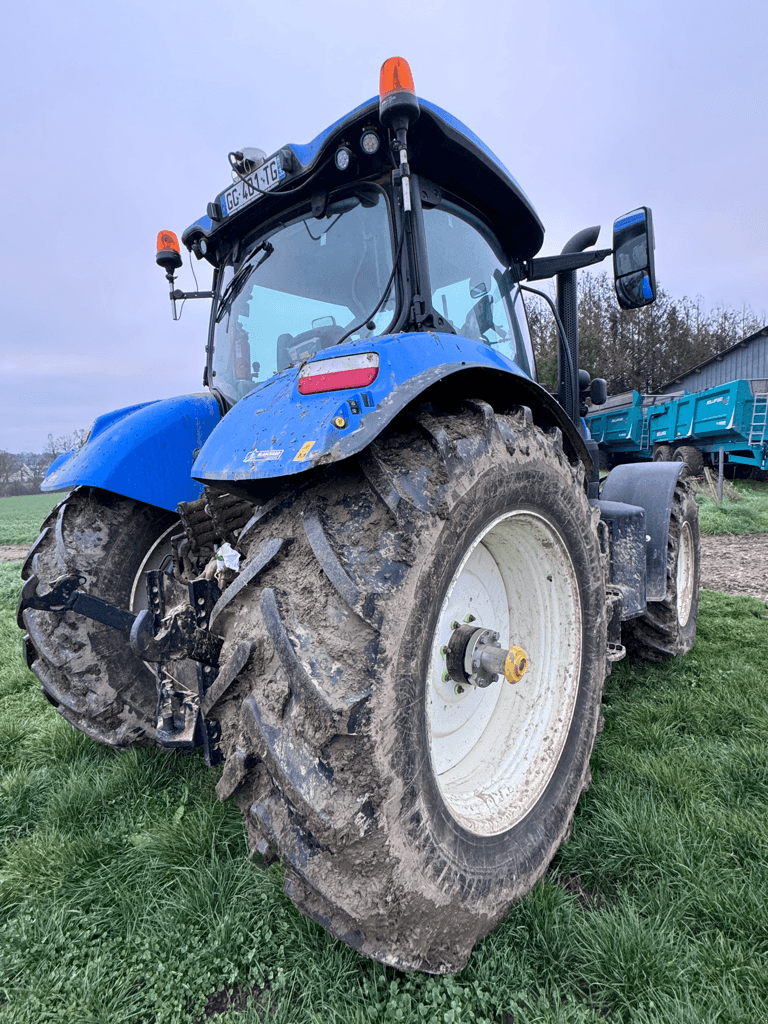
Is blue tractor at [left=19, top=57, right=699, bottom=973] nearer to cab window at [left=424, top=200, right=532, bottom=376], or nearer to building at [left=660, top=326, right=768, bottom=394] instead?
cab window at [left=424, top=200, right=532, bottom=376]

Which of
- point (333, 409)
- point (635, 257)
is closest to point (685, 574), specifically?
point (635, 257)

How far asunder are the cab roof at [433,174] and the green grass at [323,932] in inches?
90.7

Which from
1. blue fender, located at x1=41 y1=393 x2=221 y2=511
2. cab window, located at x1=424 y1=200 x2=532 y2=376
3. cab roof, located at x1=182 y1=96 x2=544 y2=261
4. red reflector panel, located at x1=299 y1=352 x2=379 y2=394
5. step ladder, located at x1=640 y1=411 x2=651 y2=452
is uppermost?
cab roof, located at x1=182 y1=96 x2=544 y2=261

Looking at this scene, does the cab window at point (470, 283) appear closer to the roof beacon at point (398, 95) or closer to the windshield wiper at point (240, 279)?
the roof beacon at point (398, 95)

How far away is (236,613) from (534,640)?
1128mm

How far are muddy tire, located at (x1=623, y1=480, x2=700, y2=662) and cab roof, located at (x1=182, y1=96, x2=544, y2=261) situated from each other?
200cm

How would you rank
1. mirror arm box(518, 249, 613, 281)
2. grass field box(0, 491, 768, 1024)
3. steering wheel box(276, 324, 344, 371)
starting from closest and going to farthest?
grass field box(0, 491, 768, 1024) → steering wheel box(276, 324, 344, 371) → mirror arm box(518, 249, 613, 281)

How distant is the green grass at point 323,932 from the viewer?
55.6 inches

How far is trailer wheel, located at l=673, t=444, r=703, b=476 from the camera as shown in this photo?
14.8m

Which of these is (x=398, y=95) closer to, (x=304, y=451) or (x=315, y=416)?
(x=315, y=416)

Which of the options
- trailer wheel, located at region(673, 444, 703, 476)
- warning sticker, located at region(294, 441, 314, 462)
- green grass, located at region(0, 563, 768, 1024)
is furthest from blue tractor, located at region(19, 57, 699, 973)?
trailer wheel, located at region(673, 444, 703, 476)

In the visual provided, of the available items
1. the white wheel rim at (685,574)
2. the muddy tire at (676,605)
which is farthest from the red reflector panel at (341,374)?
the white wheel rim at (685,574)

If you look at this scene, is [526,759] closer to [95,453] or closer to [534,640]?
[534,640]

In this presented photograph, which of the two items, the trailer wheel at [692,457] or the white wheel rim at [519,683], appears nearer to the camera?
the white wheel rim at [519,683]
